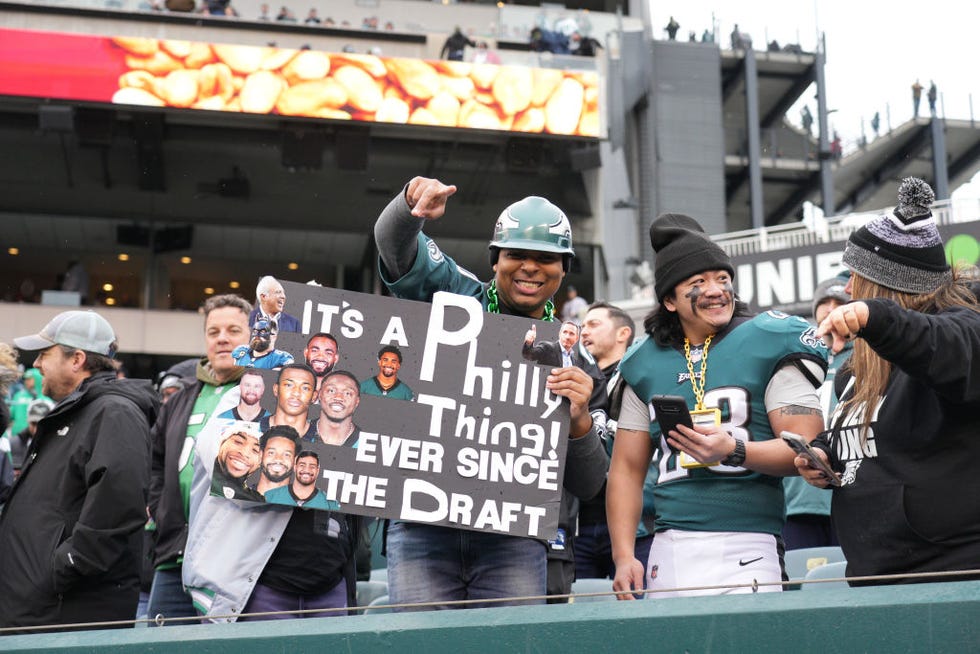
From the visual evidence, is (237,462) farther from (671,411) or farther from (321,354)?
(671,411)

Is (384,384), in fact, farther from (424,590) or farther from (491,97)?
(491,97)

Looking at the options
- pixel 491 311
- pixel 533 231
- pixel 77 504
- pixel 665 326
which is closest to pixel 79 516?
pixel 77 504

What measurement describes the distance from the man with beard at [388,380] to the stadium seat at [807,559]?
89.0 inches

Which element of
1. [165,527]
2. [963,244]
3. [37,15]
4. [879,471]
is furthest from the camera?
[37,15]

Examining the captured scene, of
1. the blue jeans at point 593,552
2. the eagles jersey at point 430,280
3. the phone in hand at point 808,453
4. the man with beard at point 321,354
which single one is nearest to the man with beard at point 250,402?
the man with beard at point 321,354

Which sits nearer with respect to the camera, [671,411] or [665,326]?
[671,411]

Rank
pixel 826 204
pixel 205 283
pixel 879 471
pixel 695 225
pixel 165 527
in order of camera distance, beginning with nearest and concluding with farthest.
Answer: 1. pixel 879 471
2. pixel 695 225
3. pixel 165 527
4. pixel 205 283
5. pixel 826 204

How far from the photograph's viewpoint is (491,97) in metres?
22.9

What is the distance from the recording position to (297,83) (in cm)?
2239

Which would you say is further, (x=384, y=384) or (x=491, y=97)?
(x=491, y=97)

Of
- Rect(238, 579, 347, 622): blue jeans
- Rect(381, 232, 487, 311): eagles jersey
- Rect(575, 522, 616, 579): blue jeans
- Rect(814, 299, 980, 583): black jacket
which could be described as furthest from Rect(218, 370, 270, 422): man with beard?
Rect(575, 522, 616, 579): blue jeans

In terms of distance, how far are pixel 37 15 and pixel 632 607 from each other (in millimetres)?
23351

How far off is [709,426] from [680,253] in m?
0.61

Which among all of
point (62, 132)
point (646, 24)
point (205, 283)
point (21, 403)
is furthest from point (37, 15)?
point (646, 24)
